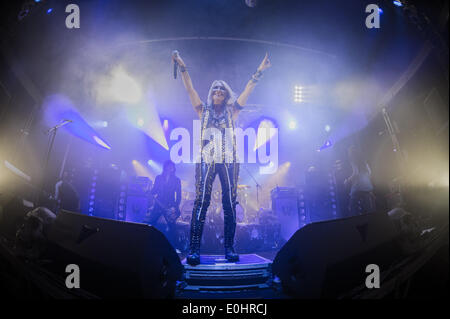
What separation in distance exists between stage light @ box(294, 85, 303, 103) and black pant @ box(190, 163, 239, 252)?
18.3ft

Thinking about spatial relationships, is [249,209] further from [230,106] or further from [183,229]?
[230,106]

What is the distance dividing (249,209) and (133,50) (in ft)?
24.9

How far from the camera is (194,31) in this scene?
15.8 ft

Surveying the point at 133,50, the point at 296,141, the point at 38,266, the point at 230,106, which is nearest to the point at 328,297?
the point at 38,266

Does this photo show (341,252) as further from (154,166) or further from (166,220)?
(154,166)

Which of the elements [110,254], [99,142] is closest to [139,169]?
[99,142]

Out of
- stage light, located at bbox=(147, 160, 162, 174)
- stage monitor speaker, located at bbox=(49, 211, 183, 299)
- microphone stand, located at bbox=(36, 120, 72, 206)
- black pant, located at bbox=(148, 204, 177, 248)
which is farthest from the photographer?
stage light, located at bbox=(147, 160, 162, 174)

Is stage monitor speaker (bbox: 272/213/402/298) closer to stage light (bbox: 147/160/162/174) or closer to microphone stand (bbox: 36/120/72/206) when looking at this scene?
microphone stand (bbox: 36/120/72/206)

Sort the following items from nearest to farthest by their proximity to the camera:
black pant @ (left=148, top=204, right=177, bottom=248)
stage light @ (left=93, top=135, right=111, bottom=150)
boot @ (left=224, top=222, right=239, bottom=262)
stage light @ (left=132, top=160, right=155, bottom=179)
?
boot @ (left=224, top=222, right=239, bottom=262), black pant @ (left=148, top=204, right=177, bottom=248), stage light @ (left=93, top=135, right=111, bottom=150), stage light @ (left=132, top=160, right=155, bottom=179)

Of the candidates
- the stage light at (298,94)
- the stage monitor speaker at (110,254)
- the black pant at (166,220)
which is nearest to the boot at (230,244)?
the stage monitor speaker at (110,254)

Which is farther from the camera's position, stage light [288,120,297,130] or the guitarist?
stage light [288,120,297,130]

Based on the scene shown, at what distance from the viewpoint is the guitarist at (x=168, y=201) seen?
4.99 metres

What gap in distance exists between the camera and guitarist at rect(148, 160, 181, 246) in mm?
4988

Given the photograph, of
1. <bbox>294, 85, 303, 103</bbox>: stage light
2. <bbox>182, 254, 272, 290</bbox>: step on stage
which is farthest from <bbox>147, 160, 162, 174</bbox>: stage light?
<bbox>182, 254, 272, 290</bbox>: step on stage
